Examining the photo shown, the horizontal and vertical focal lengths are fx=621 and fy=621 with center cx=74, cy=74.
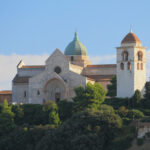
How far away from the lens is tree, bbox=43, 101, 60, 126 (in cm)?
7831

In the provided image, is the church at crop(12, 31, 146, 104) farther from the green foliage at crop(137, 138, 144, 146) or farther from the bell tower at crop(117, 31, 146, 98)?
the green foliage at crop(137, 138, 144, 146)

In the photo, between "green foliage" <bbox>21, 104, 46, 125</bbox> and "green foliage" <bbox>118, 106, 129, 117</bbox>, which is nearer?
"green foliage" <bbox>118, 106, 129, 117</bbox>

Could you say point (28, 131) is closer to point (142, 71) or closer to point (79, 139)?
point (79, 139)

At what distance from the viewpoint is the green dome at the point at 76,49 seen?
9688cm

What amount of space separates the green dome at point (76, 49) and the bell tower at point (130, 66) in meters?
12.8

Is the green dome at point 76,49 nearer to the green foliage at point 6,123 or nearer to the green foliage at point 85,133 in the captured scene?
the green foliage at point 6,123

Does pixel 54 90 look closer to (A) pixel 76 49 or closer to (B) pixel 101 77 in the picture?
(B) pixel 101 77

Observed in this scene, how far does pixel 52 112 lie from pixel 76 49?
2025cm

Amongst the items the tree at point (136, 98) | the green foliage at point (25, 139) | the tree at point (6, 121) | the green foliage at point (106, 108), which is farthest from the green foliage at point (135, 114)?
the tree at point (6, 121)

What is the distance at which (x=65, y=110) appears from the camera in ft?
266

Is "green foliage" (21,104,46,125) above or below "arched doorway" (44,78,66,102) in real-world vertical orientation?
below

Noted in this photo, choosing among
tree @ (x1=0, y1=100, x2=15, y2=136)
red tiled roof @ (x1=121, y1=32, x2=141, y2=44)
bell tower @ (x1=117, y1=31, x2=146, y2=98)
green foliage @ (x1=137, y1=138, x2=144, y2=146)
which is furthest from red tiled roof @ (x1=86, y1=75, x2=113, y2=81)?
green foliage @ (x1=137, y1=138, x2=144, y2=146)

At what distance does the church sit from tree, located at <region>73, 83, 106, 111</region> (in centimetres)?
388

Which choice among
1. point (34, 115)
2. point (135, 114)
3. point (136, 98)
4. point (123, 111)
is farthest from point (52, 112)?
point (136, 98)
